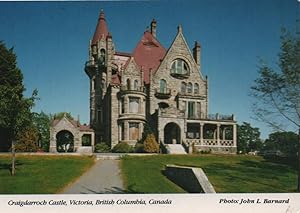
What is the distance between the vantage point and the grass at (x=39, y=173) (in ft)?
26.4

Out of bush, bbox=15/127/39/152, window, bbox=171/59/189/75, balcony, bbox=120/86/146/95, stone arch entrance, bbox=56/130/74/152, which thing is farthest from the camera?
window, bbox=171/59/189/75

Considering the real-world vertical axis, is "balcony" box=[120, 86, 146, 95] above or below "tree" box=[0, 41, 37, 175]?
above

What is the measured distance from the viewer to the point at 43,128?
10.1 m

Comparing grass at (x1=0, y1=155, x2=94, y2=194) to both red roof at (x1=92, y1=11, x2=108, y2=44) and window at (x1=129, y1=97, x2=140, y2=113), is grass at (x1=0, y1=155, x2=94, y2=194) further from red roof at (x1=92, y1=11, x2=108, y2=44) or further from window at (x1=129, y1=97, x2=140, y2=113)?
window at (x1=129, y1=97, x2=140, y2=113)

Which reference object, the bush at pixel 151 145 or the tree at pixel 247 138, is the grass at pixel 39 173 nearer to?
the bush at pixel 151 145

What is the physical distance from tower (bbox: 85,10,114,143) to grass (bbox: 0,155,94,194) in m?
1.74

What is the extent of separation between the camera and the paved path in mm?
8180

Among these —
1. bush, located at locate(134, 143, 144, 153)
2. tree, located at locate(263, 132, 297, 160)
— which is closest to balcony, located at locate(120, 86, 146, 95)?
bush, located at locate(134, 143, 144, 153)

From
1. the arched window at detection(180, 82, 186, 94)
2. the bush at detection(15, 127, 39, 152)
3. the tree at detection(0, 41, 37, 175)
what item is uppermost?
the arched window at detection(180, 82, 186, 94)

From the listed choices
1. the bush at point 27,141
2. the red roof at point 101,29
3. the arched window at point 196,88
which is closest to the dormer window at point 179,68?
the arched window at point 196,88

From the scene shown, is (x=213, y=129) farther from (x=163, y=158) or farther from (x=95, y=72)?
(x=95, y=72)

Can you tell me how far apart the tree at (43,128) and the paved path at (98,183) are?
61.4 inches

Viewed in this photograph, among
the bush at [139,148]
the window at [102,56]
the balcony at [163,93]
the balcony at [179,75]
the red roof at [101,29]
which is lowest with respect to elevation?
the bush at [139,148]

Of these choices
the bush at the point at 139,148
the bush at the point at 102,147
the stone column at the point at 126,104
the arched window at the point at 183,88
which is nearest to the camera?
the bush at the point at 102,147
